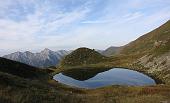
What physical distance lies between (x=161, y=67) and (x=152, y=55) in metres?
25.8

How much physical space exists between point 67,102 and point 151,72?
327ft

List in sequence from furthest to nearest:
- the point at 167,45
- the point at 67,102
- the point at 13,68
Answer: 1. the point at 167,45
2. the point at 13,68
3. the point at 67,102

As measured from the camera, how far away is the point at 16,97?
1672 centimetres

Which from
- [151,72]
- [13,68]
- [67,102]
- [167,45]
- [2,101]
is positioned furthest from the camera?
[167,45]

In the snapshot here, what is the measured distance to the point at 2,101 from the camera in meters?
15.2

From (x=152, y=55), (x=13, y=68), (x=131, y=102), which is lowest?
(x=131, y=102)

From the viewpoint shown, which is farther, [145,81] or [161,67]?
[161,67]

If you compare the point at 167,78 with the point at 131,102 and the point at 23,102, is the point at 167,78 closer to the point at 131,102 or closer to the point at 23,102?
the point at 131,102

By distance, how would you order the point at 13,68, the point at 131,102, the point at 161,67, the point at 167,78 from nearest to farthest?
the point at 131,102 < the point at 13,68 < the point at 167,78 < the point at 161,67

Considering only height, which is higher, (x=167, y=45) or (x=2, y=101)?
(x=167, y=45)

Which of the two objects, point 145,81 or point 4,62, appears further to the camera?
point 145,81

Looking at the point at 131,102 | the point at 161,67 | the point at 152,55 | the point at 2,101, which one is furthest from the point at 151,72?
the point at 2,101

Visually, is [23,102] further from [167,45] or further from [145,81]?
[167,45]

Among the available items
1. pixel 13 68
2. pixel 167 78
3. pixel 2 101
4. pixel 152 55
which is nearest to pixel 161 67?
pixel 167 78
